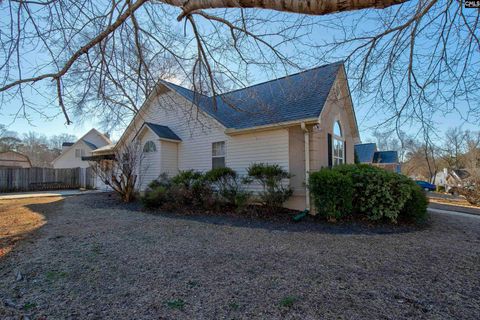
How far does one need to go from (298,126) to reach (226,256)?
546cm

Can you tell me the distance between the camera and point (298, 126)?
799 cm

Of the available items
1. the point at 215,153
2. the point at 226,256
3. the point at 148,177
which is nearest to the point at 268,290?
the point at 226,256

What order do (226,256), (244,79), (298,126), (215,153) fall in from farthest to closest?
1. (215,153)
2. (298,126)
3. (244,79)
4. (226,256)

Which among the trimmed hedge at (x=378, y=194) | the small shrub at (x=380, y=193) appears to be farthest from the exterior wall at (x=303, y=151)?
the small shrub at (x=380, y=193)

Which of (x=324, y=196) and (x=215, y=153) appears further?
(x=215, y=153)

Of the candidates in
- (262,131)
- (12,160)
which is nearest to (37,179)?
(12,160)

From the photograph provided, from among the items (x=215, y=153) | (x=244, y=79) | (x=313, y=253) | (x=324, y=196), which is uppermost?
(x=244, y=79)

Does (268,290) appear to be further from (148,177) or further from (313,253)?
(148,177)

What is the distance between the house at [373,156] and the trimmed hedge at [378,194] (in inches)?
741

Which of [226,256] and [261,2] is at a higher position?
[261,2]

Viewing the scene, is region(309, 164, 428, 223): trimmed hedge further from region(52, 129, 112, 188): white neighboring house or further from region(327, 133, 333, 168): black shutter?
region(52, 129, 112, 188): white neighboring house

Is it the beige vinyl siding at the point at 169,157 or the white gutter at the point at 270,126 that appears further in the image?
the beige vinyl siding at the point at 169,157

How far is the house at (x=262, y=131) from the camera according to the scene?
6.92 metres

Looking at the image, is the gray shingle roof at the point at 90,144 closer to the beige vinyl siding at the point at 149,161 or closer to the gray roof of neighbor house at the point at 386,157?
the beige vinyl siding at the point at 149,161
